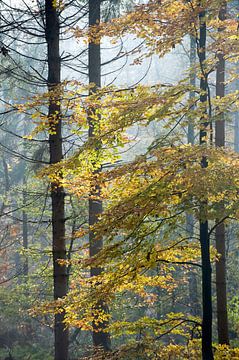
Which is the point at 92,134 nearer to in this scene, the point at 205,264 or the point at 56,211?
the point at 56,211

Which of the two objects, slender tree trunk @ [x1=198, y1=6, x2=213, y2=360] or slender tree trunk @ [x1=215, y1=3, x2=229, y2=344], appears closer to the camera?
slender tree trunk @ [x1=198, y1=6, x2=213, y2=360]

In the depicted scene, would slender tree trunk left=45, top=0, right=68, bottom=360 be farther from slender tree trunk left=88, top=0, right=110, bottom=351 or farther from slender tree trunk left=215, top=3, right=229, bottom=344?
slender tree trunk left=215, top=3, right=229, bottom=344

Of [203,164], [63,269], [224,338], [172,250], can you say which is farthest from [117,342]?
[203,164]

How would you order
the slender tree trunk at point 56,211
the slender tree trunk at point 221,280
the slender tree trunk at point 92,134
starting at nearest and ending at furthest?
the slender tree trunk at point 56,211 < the slender tree trunk at point 221,280 < the slender tree trunk at point 92,134

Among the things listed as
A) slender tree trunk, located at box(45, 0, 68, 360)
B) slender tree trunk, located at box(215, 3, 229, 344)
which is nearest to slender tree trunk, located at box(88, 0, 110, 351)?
slender tree trunk, located at box(45, 0, 68, 360)

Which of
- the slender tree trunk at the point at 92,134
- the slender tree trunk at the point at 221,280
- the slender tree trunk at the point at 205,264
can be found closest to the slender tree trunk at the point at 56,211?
the slender tree trunk at the point at 92,134

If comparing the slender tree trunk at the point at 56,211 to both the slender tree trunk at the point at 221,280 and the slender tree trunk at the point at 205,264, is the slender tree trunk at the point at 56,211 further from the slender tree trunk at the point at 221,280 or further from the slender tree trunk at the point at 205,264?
the slender tree trunk at the point at 221,280

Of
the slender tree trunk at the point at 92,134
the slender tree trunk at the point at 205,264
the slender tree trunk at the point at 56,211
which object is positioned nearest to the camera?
the slender tree trunk at the point at 205,264

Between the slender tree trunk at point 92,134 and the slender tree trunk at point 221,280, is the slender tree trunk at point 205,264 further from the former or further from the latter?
the slender tree trunk at point 92,134

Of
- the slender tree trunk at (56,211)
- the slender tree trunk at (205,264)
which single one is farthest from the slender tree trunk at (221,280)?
the slender tree trunk at (56,211)

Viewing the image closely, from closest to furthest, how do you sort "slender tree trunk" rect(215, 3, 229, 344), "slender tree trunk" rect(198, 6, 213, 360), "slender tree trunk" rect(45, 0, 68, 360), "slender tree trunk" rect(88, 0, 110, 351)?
"slender tree trunk" rect(198, 6, 213, 360) < "slender tree trunk" rect(45, 0, 68, 360) < "slender tree trunk" rect(215, 3, 229, 344) < "slender tree trunk" rect(88, 0, 110, 351)

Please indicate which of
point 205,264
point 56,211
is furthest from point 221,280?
point 56,211

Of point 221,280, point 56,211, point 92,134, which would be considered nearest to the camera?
point 56,211

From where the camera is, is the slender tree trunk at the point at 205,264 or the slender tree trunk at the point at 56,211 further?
the slender tree trunk at the point at 56,211
